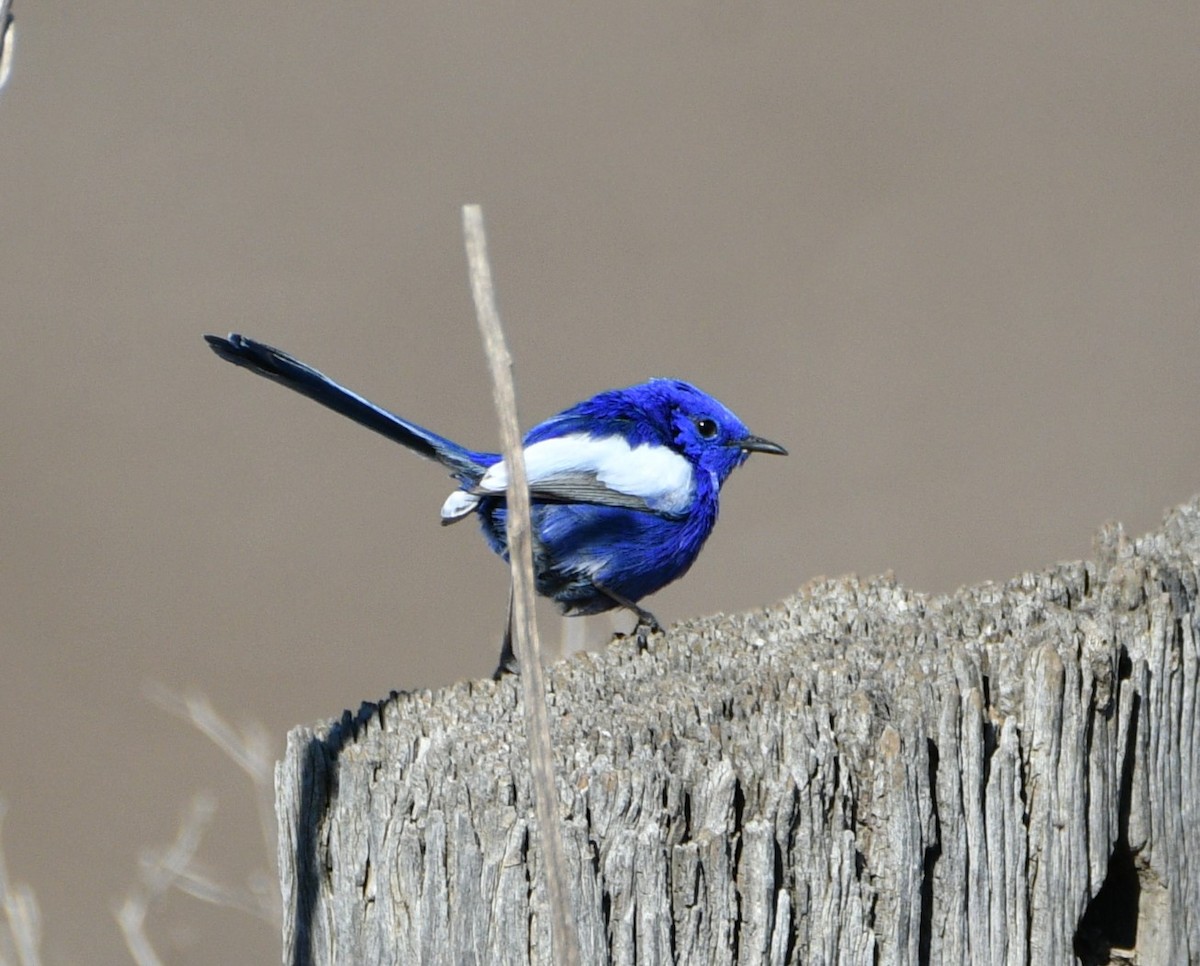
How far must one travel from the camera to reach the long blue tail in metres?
3.10

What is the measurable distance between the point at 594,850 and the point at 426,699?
490 mm

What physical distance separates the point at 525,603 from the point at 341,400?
6.78 ft

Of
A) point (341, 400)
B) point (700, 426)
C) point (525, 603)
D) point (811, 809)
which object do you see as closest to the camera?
point (525, 603)

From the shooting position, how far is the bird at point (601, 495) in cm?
365

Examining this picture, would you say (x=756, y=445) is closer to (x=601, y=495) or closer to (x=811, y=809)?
(x=601, y=495)

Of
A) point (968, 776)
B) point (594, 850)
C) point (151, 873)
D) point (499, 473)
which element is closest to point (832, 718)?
point (968, 776)

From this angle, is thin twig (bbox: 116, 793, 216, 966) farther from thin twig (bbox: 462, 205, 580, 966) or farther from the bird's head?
thin twig (bbox: 462, 205, 580, 966)

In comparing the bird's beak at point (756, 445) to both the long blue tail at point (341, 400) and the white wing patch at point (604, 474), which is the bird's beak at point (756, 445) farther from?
the long blue tail at point (341, 400)

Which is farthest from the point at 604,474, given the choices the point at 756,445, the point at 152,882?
the point at 152,882

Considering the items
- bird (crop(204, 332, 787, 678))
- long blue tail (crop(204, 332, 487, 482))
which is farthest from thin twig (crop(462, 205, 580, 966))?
bird (crop(204, 332, 787, 678))

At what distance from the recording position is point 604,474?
369 cm

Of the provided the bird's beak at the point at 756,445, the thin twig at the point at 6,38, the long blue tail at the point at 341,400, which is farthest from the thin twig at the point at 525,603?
the bird's beak at the point at 756,445

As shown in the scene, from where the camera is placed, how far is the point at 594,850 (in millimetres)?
1673

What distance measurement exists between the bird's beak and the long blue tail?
69 cm
